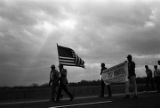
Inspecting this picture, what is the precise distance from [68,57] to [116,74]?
13.1 feet

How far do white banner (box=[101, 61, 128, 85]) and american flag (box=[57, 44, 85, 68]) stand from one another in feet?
9.30

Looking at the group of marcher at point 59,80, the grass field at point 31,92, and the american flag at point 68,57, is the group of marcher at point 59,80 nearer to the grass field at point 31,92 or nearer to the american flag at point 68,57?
the american flag at point 68,57

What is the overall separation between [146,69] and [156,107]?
12.6 m

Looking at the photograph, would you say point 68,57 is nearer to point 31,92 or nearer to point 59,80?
point 31,92

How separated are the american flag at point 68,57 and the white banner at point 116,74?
2.84 m

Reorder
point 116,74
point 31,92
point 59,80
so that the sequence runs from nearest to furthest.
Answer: point 59,80
point 116,74
point 31,92

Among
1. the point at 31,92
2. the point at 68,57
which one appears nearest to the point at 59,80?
the point at 68,57

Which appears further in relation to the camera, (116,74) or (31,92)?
(31,92)

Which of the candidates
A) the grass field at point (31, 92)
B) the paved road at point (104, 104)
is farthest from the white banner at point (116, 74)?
the grass field at point (31, 92)

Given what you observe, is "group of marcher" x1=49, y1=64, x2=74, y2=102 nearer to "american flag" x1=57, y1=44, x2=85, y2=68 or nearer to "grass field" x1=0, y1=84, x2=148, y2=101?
"american flag" x1=57, y1=44, x2=85, y2=68

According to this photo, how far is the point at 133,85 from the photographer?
1301 cm

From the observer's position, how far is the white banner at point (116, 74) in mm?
13766

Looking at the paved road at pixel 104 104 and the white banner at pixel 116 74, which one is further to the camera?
the white banner at pixel 116 74

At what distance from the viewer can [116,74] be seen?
14750 millimetres
